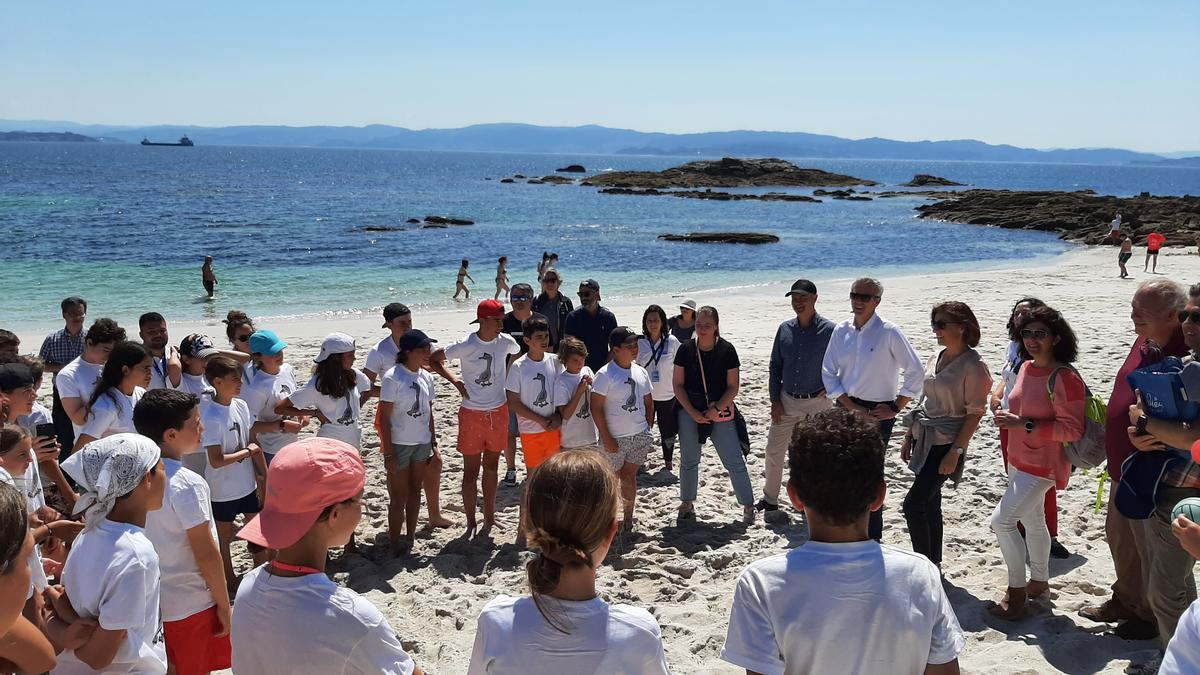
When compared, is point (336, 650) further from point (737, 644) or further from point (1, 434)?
point (1, 434)

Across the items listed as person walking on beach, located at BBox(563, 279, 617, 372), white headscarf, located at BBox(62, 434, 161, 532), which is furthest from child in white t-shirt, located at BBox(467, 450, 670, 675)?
person walking on beach, located at BBox(563, 279, 617, 372)

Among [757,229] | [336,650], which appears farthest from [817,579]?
[757,229]

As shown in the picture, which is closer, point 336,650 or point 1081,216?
point 336,650

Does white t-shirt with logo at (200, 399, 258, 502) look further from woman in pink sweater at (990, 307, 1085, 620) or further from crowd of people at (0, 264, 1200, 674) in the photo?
woman in pink sweater at (990, 307, 1085, 620)

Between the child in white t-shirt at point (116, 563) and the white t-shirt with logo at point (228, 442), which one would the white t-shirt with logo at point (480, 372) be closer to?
the white t-shirt with logo at point (228, 442)

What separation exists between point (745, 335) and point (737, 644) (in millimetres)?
12889

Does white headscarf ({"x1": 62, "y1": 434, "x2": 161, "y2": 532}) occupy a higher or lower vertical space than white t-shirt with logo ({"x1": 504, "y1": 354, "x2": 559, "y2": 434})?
higher

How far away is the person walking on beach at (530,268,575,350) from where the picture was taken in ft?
29.0

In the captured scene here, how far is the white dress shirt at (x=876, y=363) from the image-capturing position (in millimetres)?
5965

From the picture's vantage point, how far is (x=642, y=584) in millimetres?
5699

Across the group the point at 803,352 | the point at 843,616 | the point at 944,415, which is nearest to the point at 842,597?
the point at 843,616

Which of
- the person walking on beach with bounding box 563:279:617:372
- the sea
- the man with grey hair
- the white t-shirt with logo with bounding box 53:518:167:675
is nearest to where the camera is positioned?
the white t-shirt with logo with bounding box 53:518:167:675

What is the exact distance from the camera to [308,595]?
95.7 inches

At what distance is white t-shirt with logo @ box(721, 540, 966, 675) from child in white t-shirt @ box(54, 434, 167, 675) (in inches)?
75.1
